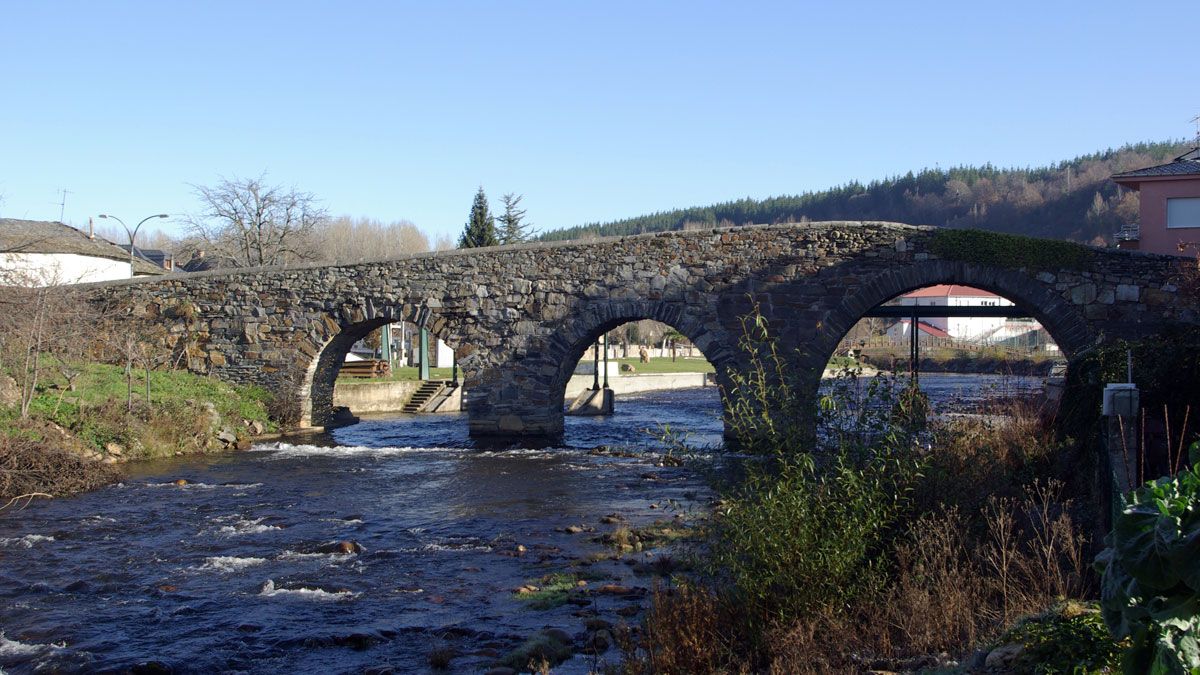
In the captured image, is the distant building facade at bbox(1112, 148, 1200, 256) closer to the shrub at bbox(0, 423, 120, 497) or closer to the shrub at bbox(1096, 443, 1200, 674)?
the shrub at bbox(0, 423, 120, 497)

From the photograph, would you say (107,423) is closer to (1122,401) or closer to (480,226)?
(1122,401)

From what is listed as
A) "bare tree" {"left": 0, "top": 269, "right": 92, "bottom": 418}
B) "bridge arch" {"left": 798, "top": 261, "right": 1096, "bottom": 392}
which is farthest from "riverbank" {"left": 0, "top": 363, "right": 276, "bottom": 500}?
"bridge arch" {"left": 798, "top": 261, "right": 1096, "bottom": 392}

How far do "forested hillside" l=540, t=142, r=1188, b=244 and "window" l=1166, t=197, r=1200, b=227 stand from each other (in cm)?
4728

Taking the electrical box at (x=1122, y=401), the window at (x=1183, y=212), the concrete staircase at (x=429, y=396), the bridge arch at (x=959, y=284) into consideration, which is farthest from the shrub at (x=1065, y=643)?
the concrete staircase at (x=429, y=396)

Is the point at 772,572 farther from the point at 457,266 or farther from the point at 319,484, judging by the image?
the point at 457,266

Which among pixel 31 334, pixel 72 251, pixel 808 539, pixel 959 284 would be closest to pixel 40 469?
pixel 31 334

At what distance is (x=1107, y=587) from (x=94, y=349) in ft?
82.5

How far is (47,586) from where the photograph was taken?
382 inches

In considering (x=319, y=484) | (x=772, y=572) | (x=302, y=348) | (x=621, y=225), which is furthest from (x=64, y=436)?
(x=621, y=225)

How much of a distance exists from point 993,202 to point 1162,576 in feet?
312

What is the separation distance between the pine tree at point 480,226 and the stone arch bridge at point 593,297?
21565 millimetres

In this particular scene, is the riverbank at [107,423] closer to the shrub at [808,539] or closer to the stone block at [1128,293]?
the shrub at [808,539]

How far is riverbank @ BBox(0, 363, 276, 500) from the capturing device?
48.0 feet

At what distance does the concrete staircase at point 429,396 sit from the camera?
31.0 metres
